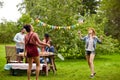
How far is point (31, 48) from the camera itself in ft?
37.1

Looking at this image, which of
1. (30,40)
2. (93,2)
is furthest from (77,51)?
(93,2)

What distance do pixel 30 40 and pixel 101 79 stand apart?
133 inches

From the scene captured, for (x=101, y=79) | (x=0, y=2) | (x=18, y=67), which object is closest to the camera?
(x=101, y=79)

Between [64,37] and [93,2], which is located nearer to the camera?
[64,37]

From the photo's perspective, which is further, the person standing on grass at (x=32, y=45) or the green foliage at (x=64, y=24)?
the green foliage at (x=64, y=24)

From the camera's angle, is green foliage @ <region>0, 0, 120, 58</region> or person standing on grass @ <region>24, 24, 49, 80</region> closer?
person standing on grass @ <region>24, 24, 49, 80</region>

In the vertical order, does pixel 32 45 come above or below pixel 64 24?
below

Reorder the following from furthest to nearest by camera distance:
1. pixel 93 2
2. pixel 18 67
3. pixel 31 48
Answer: pixel 93 2 < pixel 18 67 < pixel 31 48

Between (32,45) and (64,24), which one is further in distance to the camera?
(64,24)

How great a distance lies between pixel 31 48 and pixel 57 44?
39.6 ft

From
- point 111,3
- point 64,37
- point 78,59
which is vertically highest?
point 111,3

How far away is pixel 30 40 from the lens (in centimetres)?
1135

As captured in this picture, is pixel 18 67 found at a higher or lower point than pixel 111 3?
lower

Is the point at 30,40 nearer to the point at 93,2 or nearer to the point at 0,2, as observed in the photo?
the point at 0,2
